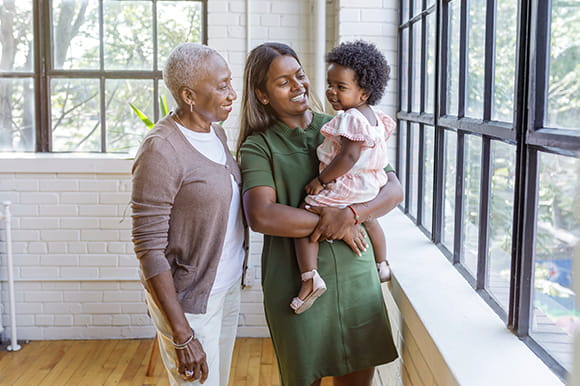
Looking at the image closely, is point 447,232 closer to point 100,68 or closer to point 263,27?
point 263,27

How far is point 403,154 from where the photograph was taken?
3488 mm

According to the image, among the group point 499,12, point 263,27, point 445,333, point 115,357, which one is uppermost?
point 263,27

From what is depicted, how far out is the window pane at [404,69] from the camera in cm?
335

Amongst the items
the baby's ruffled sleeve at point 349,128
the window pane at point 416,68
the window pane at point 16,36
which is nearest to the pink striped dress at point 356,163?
the baby's ruffled sleeve at point 349,128

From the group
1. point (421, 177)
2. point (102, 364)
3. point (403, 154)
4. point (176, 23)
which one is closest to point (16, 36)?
point (176, 23)

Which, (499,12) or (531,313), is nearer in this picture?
(531,313)

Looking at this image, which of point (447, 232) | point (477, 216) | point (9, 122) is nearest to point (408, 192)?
point (447, 232)

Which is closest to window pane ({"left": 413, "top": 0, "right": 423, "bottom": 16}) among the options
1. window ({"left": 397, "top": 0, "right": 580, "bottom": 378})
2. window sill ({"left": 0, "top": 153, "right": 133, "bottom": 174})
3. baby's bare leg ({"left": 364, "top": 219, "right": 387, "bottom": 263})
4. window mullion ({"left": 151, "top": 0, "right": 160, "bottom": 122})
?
window ({"left": 397, "top": 0, "right": 580, "bottom": 378})

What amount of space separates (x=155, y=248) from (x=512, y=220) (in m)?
0.97

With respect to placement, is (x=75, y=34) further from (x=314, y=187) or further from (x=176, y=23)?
(x=314, y=187)

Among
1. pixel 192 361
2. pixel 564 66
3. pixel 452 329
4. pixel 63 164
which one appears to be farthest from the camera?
pixel 63 164

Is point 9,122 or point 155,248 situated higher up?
point 9,122

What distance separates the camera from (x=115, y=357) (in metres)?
3.95

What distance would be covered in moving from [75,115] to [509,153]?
321cm
